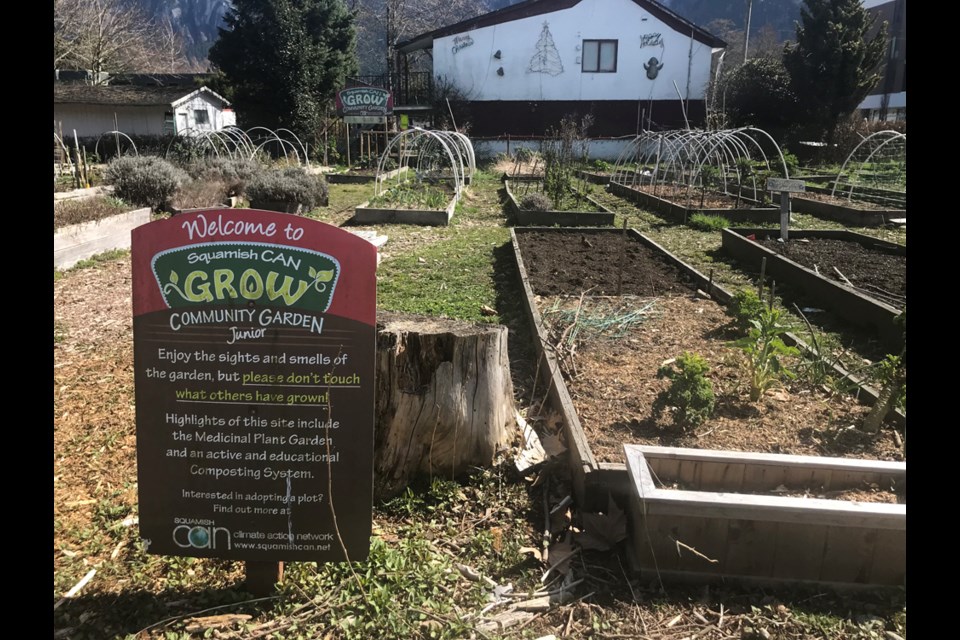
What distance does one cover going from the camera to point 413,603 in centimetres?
250

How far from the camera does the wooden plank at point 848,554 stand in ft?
8.14

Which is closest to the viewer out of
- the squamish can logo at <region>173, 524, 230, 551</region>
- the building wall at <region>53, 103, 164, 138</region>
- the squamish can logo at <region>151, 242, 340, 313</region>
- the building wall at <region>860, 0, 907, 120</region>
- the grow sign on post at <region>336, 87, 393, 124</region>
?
the squamish can logo at <region>151, 242, 340, 313</region>

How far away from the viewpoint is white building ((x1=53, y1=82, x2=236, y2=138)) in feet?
100.0

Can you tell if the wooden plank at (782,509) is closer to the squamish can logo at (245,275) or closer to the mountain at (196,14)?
the squamish can logo at (245,275)

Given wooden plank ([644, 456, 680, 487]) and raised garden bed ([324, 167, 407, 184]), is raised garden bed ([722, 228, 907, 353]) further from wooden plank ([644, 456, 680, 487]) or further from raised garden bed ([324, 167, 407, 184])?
raised garden bed ([324, 167, 407, 184])

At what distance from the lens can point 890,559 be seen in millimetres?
2486

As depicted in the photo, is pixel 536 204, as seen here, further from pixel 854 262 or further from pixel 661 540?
pixel 661 540

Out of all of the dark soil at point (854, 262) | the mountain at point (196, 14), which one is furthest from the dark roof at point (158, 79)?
the mountain at point (196, 14)

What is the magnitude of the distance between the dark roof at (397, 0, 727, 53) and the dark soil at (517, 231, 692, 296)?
26050 millimetres

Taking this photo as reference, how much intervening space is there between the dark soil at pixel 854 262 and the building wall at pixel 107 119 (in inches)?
1231

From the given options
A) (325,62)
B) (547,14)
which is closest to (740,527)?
(547,14)

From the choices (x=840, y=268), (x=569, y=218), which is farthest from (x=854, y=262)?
(x=569, y=218)

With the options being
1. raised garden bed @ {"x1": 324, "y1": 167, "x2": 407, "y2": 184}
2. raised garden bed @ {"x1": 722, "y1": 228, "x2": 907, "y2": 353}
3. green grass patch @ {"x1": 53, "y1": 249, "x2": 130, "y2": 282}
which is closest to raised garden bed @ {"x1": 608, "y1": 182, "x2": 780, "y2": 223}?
raised garden bed @ {"x1": 722, "y1": 228, "x2": 907, "y2": 353}
